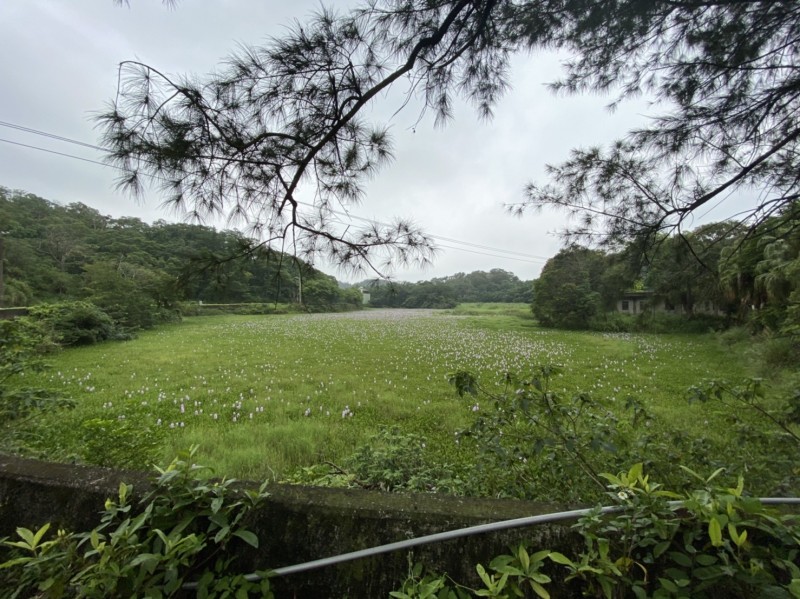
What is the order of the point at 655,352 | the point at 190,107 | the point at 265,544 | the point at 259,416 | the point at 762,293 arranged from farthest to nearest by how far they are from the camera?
the point at 655,352, the point at 762,293, the point at 259,416, the point at 190,107, the point at 265,544

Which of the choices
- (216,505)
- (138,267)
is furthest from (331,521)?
(138,267)

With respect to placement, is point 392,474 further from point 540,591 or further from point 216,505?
point 540,591

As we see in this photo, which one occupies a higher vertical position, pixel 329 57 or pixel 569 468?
pixel 329 57

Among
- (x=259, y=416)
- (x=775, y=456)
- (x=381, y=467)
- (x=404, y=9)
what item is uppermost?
(x=404, y=9)

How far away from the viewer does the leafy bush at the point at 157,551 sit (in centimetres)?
78

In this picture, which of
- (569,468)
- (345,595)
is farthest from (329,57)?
(569,468)

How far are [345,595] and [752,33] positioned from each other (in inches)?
147

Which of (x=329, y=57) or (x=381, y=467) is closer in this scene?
(x=329, y=57)

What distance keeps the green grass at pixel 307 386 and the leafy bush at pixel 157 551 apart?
2.16 metres

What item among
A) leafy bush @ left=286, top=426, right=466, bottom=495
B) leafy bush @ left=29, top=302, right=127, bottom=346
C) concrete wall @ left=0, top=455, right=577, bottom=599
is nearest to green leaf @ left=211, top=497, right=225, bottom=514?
concrete wall @ left=0, top=455, right=577, bottom=599

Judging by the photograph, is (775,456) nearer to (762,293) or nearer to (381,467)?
(381,467)

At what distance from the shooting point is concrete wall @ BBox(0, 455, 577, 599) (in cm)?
94

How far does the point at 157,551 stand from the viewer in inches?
33.0

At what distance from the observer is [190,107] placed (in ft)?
6.02
